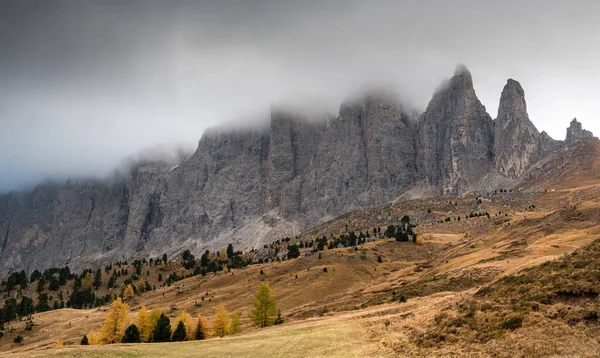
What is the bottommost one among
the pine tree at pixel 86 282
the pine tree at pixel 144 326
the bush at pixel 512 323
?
the pine tree at pixel 144 326

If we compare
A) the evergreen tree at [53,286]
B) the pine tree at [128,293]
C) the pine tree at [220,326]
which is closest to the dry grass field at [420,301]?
the pine tree at [220,326]

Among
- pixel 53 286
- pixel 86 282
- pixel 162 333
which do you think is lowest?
pixel 162 333

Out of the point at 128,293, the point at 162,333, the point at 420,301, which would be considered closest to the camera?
the point at 420,301

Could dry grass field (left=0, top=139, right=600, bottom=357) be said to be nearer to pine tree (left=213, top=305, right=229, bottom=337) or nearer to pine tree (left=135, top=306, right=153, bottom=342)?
pine tree (left=213, top=305, right=229, bottom=337)

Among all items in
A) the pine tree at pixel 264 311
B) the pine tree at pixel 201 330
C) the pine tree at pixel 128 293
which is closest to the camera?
the pine tree at pixel 201 330

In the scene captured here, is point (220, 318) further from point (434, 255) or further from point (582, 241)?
point (434, 255)

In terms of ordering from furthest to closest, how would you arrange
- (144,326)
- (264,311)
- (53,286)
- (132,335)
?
(53,286), (144,326), (264,311), (132,335)

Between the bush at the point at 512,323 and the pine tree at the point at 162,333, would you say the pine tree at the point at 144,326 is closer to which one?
the pine tree at the point at 162,333

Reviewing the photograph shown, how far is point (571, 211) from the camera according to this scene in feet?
233

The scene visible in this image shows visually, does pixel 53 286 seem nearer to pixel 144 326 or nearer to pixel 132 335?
pixel 144 326

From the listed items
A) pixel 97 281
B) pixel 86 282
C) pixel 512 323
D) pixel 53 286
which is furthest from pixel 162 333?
pixel 53 286

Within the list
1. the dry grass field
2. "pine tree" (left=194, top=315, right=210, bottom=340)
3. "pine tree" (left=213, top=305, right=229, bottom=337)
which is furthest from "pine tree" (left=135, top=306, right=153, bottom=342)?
the dry grass field

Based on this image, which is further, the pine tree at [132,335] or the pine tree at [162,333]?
the pine tree at [132,335]

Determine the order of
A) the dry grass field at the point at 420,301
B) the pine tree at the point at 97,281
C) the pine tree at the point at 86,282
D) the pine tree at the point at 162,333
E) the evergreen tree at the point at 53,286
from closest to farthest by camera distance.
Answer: the dry grass field at the point at 420,301
the pine tree at the point at 162,333
the evergreen tree at the point at 53,286
the pine tree at the point at 86,282
the pine tree at the point at 97,281
